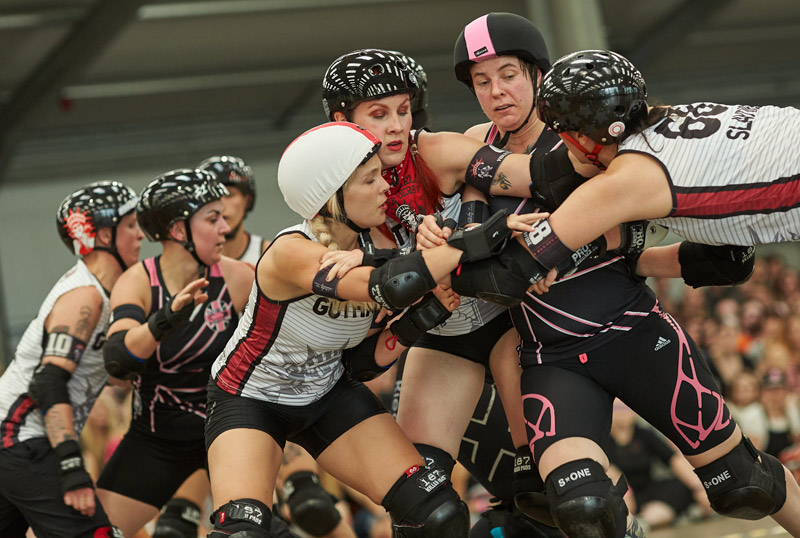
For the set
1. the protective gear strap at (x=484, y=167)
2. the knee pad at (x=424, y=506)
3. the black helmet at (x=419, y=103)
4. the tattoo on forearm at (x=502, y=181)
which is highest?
the black helmet at (x=419, y=103)


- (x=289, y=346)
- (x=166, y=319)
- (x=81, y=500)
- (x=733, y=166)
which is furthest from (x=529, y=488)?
(x=81, y=500)

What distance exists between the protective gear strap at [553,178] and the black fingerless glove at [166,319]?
1.63 m

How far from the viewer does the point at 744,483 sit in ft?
10.7

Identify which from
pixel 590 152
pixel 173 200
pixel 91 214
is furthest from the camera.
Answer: pixel 91 214

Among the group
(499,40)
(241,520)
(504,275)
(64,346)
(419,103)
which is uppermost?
(499,40)

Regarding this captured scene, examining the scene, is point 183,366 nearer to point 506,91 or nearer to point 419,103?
point 419,103

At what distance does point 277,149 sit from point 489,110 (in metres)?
11.1

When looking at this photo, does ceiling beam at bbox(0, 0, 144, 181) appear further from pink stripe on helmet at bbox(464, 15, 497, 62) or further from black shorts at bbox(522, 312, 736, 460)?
black shorts at bbox(522, 312, 736, 460)

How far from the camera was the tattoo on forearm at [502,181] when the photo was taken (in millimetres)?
3398

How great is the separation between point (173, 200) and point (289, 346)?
1232mm

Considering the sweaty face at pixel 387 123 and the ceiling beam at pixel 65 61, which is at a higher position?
the ceiling beam at pixel 65 61

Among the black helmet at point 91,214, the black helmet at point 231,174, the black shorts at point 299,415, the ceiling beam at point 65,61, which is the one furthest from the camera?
the ceiling beam at point 65,61

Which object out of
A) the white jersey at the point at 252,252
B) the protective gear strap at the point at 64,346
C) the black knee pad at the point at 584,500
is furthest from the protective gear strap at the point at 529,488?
the white jersey at the point at 252,252

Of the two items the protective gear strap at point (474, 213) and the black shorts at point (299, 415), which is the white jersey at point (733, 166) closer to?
the protective gear strap at point (474, 213)
